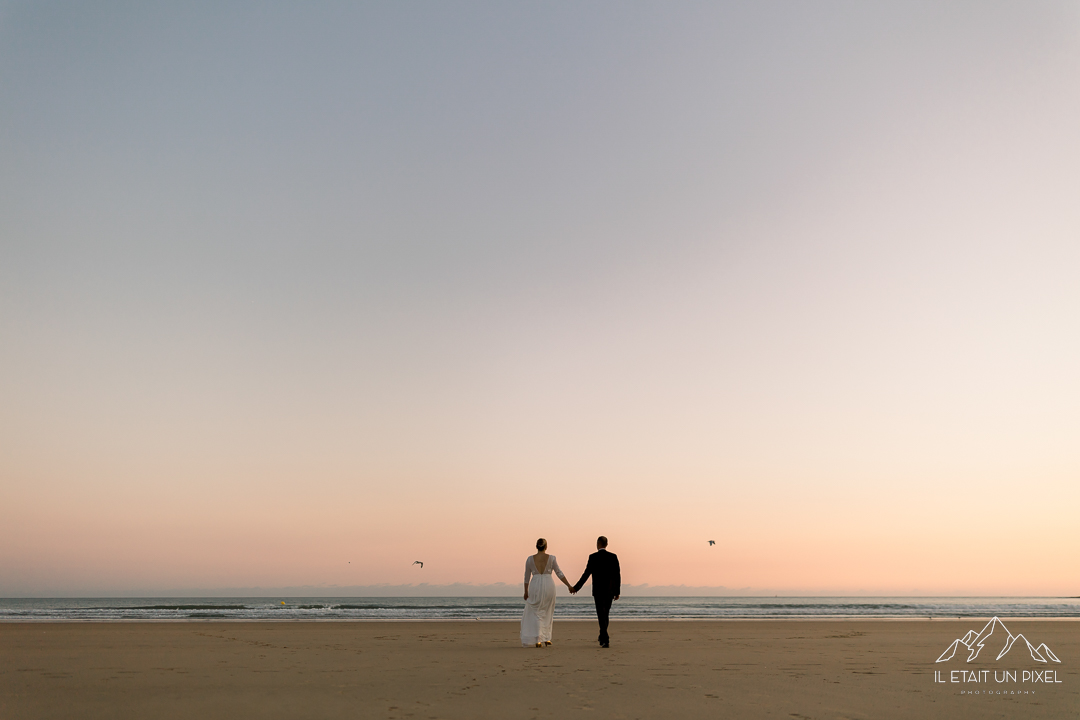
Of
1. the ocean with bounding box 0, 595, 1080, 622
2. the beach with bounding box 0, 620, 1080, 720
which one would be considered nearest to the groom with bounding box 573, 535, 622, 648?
the beach with bounding box 0, 620, 1080, 720

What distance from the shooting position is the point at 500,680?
826 cm

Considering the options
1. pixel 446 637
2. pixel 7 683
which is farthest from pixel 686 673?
pixel 7 683

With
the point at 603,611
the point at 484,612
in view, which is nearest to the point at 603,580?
the point at 603,611

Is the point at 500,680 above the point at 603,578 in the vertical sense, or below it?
below

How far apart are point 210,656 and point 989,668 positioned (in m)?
11.8

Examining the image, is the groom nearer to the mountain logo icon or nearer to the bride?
the bride

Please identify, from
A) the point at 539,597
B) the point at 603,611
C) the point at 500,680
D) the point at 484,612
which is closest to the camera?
the point at 500,680

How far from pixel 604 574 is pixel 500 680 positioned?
4.54 metres

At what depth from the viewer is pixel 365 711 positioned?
6.35 m

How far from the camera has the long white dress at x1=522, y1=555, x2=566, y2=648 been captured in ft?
40.2

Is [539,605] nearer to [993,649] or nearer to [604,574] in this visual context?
[604,574]

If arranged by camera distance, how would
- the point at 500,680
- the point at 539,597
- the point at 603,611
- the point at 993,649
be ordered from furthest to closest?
the point at 993,649, the point at 603,611, the point at 539,597, the point at 500,680

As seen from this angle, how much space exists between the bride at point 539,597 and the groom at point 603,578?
0.60 meters

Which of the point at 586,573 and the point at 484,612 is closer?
the point at 586,573
